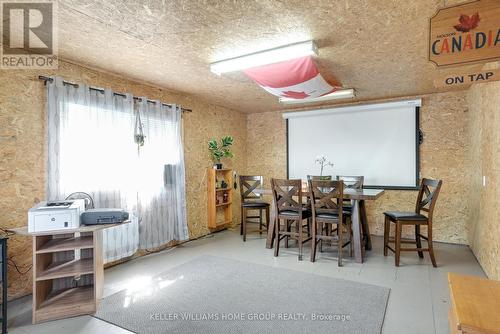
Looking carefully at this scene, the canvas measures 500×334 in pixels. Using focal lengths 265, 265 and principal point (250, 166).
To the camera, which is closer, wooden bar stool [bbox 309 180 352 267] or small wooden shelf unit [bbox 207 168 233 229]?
wooden bar stool [bbox 309 180 352 267]

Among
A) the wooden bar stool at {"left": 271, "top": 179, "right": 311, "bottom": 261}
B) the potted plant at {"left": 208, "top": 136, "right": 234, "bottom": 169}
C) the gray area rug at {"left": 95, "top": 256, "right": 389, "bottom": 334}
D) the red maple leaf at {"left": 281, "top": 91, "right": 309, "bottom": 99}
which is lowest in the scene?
the gray area rug at {"left": 95, "top": 256, "right": 389, "bottom": 334}

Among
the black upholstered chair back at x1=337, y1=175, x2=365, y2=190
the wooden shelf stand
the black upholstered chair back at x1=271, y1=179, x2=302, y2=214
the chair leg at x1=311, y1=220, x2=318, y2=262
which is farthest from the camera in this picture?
the black upholstered chair back at x1=337, y1=175, x2=365, y2=190

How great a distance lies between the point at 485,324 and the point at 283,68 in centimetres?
241

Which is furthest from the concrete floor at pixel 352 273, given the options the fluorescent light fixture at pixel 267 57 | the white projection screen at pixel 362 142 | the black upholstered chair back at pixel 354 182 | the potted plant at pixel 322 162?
the fluorescent light fixture at pixel 267 57

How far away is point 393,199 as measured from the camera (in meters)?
4.60

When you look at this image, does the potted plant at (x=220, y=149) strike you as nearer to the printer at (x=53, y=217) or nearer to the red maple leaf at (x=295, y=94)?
the red maple leaf at (x=295, y=94)

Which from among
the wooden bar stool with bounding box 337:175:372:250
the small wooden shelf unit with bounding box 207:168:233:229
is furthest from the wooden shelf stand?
the wooden bar stool with bounding box 337:175:372:250

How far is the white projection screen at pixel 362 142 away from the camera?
14.7 feet

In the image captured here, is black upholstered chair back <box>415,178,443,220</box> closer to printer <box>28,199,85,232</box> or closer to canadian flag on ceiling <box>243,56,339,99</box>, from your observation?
canadian flag on ceiling <box>243,56,339,99</box>

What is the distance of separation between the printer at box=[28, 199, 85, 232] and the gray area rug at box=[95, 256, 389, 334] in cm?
82

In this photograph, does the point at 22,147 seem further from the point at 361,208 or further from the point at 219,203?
the point at 361,208

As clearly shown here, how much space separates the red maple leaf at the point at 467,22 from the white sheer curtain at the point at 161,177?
11.1ft

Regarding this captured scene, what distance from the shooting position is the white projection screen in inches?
177

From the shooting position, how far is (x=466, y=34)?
147 cm
